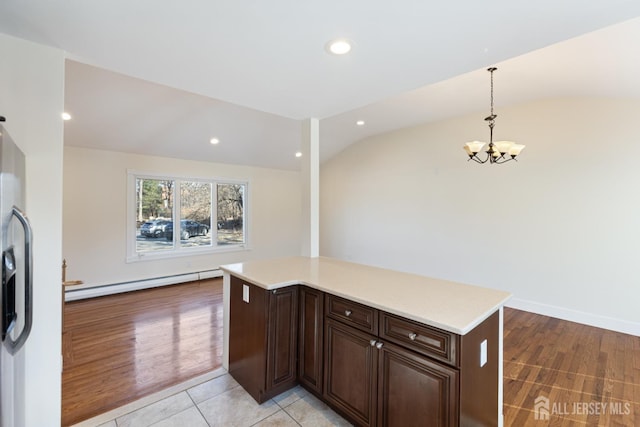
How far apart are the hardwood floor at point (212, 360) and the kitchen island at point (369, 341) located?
2.34 ft

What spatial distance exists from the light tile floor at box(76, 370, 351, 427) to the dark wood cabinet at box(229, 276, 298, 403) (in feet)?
0.28

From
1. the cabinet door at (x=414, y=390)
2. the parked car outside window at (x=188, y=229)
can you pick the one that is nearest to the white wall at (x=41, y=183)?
the cabinet door at (x=414, y=390)

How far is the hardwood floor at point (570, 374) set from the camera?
6.74ft

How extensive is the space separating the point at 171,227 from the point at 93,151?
5.57 ft

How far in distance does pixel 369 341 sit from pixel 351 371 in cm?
28

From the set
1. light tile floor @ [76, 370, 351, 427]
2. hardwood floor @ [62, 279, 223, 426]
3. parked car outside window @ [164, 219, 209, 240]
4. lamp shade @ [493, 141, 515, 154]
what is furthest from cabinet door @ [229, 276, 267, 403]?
parked car outside window @ [164, 219, 209, 240]

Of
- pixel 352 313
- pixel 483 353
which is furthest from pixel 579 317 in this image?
pixel 352 313

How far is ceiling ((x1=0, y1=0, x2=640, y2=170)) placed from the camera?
54.8 inches

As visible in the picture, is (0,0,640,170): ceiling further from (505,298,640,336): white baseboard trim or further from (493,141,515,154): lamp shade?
(505,298,640,336): white baseboard trim

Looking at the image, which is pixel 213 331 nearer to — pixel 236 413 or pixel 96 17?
pixel 236 413

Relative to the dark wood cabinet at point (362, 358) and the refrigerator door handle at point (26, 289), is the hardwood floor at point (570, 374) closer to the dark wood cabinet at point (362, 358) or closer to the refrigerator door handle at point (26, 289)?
the dark wood cabinet at point (362, 358)

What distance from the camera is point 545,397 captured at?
7.31 feet

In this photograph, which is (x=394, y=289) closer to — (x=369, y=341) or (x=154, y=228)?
(x=369, y=341)

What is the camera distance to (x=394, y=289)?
6.30 feet
